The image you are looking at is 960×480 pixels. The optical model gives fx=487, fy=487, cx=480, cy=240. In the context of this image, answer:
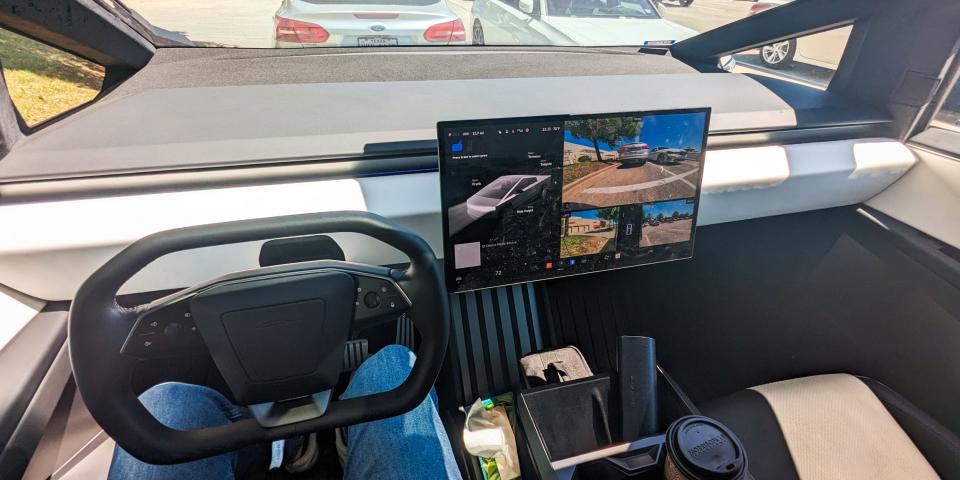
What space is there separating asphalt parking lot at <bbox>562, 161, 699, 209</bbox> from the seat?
702 millimetres

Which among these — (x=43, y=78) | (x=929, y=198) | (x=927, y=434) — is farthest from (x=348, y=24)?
(x=927, y=434)

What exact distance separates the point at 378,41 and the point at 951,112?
88.9 inches

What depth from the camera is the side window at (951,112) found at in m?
1.76

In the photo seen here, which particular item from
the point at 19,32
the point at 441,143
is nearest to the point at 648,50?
the point at 441,143

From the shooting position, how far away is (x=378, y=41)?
7.23ft

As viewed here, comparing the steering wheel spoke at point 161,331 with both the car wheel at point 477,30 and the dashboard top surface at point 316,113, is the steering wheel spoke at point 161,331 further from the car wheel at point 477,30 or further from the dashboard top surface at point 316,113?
the car wheel at point 477,30

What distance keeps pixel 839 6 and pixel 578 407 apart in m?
1.75

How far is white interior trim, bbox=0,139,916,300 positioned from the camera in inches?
46.3

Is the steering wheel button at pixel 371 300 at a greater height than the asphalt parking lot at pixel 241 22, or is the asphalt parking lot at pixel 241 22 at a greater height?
the asphalt parking lot at pixel 241 22

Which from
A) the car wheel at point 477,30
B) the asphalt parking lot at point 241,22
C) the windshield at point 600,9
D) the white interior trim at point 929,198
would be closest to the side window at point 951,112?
the white interior trim at point 929,198

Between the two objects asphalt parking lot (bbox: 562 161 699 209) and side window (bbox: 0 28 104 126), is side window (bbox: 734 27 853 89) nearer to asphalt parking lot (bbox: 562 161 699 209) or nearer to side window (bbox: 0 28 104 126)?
asphalt parking lot (bbox: 562 161 699 209)

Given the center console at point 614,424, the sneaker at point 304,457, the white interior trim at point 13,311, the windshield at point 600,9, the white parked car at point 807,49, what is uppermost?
the windshield at point 600,9

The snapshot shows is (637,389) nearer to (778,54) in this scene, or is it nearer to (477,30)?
(778,54)

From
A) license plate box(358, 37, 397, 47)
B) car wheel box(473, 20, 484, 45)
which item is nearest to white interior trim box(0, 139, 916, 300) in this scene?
license plate box(358, 37, 397, 47)
